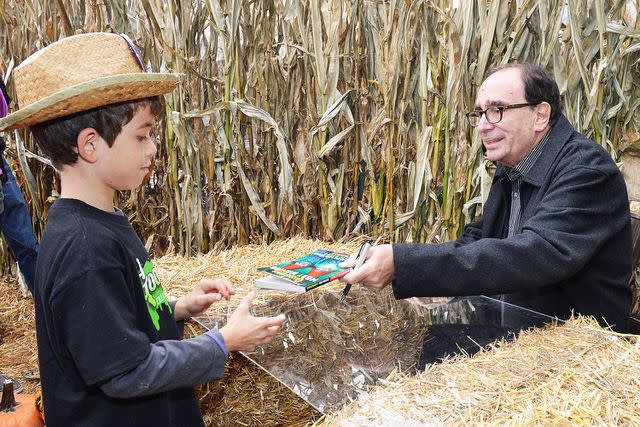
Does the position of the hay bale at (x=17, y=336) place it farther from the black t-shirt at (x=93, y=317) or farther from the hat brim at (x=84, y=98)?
the hat brim at (x=84, y=98)

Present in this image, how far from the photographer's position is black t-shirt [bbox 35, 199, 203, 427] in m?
1.05

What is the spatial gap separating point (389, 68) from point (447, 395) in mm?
1855

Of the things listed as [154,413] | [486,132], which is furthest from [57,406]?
[486,132]

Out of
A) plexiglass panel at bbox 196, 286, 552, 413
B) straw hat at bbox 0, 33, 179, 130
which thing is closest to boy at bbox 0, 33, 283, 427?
straw hat at bbox 0, 33, 179, 130

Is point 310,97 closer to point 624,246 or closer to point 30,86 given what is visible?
point 624,246

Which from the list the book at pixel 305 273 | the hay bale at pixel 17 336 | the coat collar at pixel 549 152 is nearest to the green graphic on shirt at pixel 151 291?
the book at pixel 305 273

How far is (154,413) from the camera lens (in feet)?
4.12

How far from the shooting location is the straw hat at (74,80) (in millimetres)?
1121

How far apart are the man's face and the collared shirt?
38mm

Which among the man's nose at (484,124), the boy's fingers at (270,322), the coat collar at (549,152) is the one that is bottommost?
the boy's fingers at (270,322)

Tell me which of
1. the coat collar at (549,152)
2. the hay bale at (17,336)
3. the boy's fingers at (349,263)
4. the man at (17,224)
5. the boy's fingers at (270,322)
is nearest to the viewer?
the boy's fingers at (270,322)

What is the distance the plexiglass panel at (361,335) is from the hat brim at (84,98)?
73cm

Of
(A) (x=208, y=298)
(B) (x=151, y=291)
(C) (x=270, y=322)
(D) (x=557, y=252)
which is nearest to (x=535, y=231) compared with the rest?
(D) (x=557, y=252)

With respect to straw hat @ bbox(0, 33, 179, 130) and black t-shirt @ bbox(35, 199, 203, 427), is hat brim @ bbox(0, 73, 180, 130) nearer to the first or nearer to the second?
straw hat @ bbox(0, 33, 179, 130)
